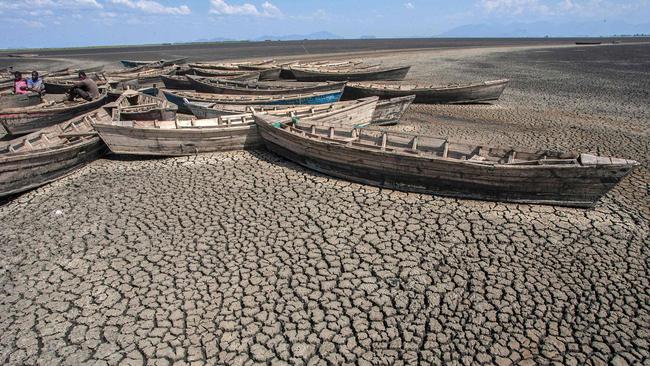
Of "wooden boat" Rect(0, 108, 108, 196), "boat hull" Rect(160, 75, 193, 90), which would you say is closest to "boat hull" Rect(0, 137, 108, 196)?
"wooden boat" Rect(0, 108, 108, 196)

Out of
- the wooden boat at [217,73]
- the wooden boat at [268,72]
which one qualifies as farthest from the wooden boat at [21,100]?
the wooden boat at [268,72]

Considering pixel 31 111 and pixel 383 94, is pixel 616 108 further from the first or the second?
pixel 31 111

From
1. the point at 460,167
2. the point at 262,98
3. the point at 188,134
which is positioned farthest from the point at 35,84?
the point at 460,167

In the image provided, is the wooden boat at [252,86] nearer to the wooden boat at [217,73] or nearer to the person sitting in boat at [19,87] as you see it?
the wooden boat at [217,73]

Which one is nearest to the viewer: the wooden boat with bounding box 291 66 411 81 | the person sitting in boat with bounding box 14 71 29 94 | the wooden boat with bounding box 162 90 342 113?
the wooden boat with bounding box 162 90 342 113

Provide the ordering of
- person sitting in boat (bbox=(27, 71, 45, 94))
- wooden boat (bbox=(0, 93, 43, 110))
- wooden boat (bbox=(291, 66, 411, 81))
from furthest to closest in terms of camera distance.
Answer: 1. wooden boat (bbox=(291, 66, 411, 81))
2. person sitting in boat (bbox=(27, 71, 45, 94))
3. wooden boat (bbox=(0, 93, 43, 110))

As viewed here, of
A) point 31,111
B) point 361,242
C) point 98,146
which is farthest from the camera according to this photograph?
point 31,111

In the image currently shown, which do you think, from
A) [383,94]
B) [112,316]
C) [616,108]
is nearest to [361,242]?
[112,316]

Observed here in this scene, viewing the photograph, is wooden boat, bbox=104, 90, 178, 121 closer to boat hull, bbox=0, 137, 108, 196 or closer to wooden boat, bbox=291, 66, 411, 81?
boat hull, bbox=0, 137, 108, 196
